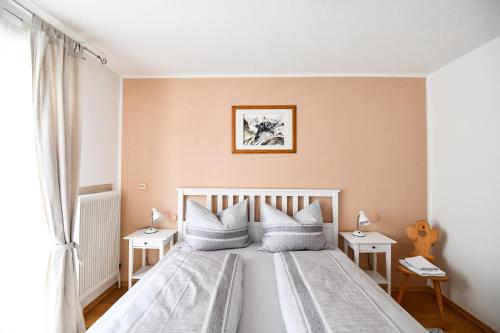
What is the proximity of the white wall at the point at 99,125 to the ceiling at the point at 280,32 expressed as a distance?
0.72 ft

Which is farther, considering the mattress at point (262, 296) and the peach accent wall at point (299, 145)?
the peach accent wall at point (299, 145)

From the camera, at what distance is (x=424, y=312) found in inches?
93.0

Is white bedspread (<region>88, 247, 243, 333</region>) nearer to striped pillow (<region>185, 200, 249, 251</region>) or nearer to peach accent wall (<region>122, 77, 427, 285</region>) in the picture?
striped pillow (<region>185, 200, 249, 251</region>)

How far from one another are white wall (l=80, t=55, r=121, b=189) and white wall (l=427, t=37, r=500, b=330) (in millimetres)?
3703

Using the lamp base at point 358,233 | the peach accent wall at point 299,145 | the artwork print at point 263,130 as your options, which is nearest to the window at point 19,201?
the peach accent wall at point 299,145

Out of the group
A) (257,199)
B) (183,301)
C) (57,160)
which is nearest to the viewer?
(183,301)

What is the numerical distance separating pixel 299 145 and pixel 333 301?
178cm

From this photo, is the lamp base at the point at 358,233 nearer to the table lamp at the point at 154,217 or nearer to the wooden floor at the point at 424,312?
the wooden floor at the point at 424,312

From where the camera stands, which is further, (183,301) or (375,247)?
(375,247)

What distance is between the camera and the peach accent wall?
279 cm

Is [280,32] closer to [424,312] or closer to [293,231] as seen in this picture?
[293,231]

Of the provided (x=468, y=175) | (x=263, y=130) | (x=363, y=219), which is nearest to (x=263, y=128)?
(x=263, y=130)

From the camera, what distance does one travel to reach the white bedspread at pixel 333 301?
46.1 inches

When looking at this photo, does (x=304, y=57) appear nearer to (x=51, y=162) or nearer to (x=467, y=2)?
(x=467, y=2)
